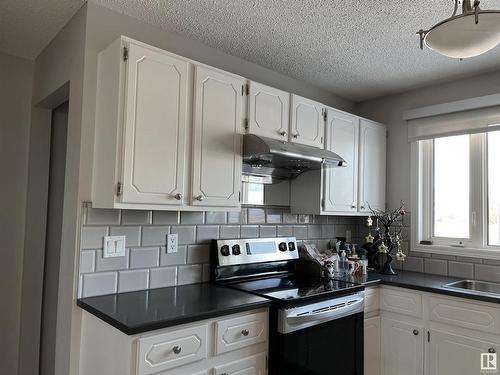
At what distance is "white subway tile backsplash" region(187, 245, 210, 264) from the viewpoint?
2.32 m

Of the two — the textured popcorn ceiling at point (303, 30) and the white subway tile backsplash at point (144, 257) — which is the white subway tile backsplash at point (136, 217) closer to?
the white subway tile backsplash at point (144, 257)

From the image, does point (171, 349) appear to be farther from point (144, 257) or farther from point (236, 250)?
point (236, 250)

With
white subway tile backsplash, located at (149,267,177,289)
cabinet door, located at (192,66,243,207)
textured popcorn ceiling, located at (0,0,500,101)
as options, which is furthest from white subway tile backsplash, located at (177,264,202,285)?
textured popcorn ceiling, located at (0,0,500,101)

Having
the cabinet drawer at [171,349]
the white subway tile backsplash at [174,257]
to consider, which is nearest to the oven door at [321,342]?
the cabinet drawer at [171,349]

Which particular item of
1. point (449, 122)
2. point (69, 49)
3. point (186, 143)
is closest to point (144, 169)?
point (186, 143)

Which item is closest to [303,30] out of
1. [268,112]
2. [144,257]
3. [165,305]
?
[268,112]

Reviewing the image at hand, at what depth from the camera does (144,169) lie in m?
1.81

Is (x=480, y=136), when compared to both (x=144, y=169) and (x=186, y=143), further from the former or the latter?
(x=144, y=169)

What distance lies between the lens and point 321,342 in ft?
6.86

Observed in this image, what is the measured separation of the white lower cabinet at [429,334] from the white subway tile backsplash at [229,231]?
109 cm

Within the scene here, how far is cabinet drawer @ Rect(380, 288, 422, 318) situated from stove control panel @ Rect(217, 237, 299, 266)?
683mm

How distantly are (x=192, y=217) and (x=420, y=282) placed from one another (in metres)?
1.65

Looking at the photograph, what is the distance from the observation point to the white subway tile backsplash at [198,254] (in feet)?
7.60

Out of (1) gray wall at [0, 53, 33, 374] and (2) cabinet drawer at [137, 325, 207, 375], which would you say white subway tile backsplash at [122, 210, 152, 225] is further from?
(1) gray wall at [0, 53, 33, 374]
